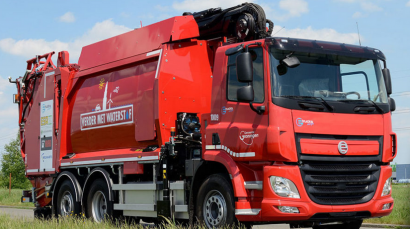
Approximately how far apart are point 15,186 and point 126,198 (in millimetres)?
62617

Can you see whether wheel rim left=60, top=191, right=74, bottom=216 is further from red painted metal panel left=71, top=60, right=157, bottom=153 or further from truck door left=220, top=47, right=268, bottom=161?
truck door left=220, top=47, right=268, bottom=161

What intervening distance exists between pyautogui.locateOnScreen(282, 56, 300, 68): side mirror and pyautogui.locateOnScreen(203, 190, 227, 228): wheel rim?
84.8 inches

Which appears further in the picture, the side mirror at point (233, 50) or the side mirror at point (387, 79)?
the side mirror at point (387, 79)

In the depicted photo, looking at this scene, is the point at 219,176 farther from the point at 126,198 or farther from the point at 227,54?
the point at 126,198

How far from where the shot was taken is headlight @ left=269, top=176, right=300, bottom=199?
771 centimetres

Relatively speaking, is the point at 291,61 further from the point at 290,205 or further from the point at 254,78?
the point at 290,205

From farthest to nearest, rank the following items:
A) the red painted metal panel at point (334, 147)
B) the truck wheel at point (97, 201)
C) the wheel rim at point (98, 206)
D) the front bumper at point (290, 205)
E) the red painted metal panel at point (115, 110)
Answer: the wheel rim at point (98, 206)
the truck wheel at point (97, 201)
the red painted metal panel at point (115, 110)
the red painted metal panel at point (334, 147)
the front bumper at point (290, 205)

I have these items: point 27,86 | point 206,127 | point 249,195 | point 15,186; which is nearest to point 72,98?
point 27,86

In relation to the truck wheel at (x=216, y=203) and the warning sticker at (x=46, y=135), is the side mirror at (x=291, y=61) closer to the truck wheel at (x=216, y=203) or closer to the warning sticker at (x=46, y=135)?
the truck wheel at (x=216, y=203)

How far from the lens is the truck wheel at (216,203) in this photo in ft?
27.1

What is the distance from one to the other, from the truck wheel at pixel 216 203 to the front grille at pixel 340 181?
46.0 inches

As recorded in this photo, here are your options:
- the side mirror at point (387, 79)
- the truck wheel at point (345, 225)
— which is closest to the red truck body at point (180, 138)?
the side mirror at point (387, 79)

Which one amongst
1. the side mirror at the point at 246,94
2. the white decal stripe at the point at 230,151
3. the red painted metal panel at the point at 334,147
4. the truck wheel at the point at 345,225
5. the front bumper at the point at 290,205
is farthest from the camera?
the truck wheel at the point at 345,225

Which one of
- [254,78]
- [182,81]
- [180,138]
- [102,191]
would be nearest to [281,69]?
[254,78]
